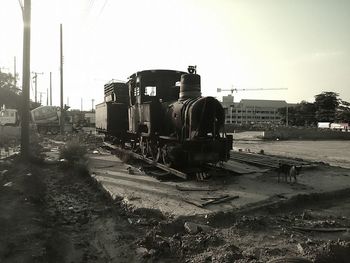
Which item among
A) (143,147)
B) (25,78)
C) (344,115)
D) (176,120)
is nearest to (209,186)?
(176,120)

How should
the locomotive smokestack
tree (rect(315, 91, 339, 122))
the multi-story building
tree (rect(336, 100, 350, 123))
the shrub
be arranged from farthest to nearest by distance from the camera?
the multi-story building < tree (rect(315, 91, 339, 122)) < tree (rect(336, 100, 350, 123)) < the shrub < the locomotive smokestack

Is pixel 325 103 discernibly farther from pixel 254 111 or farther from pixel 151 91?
pixel 151 91

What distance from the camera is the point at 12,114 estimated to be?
40500 millimetres

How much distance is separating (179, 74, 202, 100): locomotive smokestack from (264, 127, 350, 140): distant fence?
2789cm

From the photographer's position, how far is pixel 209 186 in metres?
9.72

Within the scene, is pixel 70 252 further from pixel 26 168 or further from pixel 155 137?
pixel 26 168

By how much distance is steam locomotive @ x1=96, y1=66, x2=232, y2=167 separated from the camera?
35.4 feet

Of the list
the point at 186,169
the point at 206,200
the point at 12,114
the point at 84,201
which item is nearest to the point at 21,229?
the point at 84,201

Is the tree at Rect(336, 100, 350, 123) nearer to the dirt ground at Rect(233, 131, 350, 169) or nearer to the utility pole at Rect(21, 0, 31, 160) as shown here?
the dirt ground at Rect(233, 131, 350, 169)

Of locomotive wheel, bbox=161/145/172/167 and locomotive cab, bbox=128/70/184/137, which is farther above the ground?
locomotive cab, bbox=128/70/184/137

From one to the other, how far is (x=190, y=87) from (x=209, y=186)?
3212mm

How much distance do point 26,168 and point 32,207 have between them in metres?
6.01

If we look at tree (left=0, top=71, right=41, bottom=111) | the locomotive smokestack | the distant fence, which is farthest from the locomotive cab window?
tree (left=0, top=71, right=41, bottom=111)

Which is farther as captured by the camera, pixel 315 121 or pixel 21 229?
pixel 315 121
